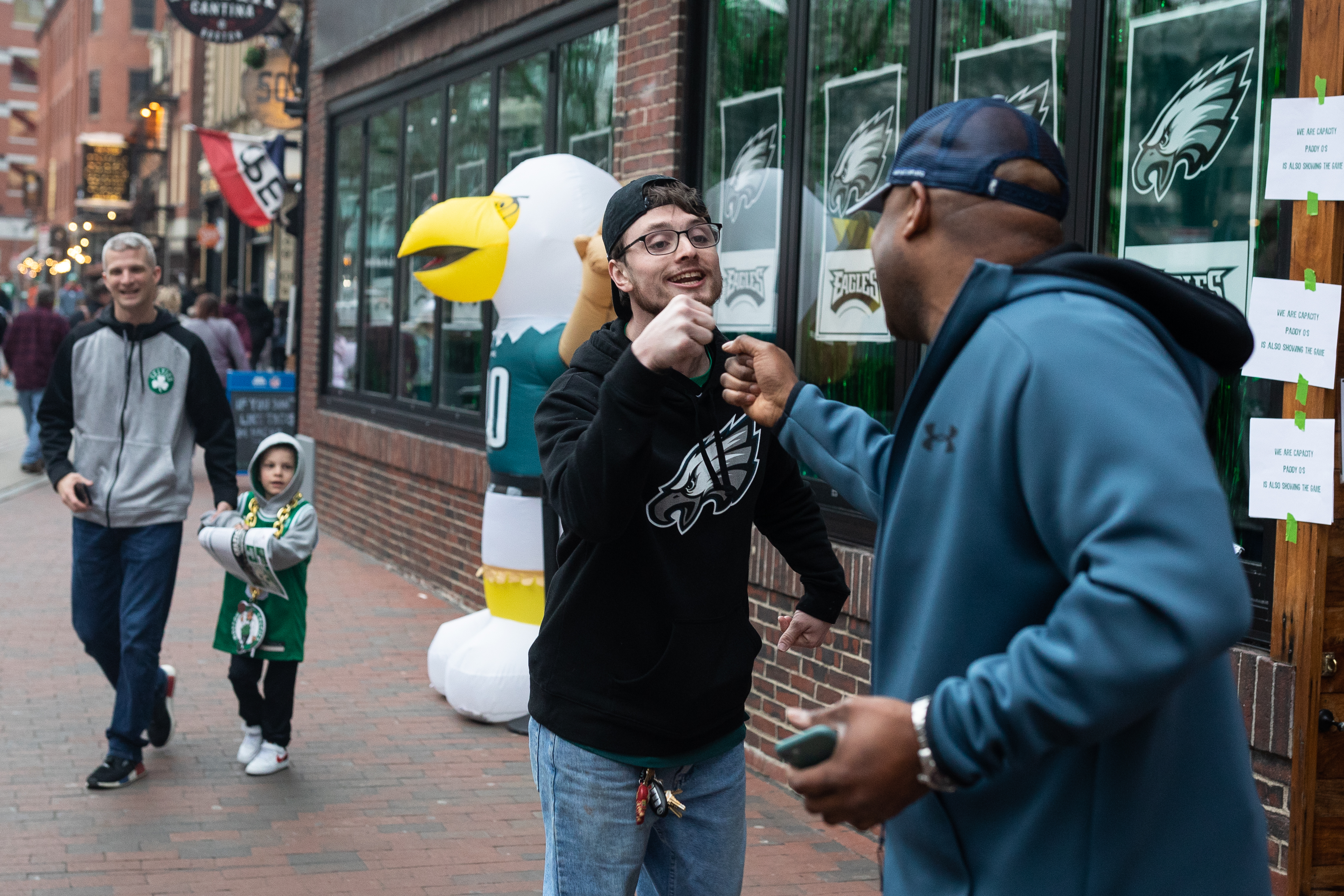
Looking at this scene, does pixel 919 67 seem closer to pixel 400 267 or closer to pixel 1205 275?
pixel 1205 275

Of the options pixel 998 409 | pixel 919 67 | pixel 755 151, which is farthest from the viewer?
pixel 755 151

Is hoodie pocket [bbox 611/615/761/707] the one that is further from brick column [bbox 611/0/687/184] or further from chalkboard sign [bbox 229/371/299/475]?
chalkboard sign [bbox 229/371/299/475]

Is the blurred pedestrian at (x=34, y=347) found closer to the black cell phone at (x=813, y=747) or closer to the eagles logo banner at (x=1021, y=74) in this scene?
the eagles logo banner at (x=1021, y=74)

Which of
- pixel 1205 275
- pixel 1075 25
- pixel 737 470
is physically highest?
pixel 1075 25

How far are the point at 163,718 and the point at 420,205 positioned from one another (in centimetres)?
574

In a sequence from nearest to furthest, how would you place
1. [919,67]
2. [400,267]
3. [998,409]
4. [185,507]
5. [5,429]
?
[998,409], [919,67], [185,507], [400,267], [5,429]

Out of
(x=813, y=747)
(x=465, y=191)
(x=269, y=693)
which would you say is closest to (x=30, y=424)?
(x=465, y=191)

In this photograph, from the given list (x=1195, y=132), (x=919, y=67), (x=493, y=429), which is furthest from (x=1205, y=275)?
(x=493, y=429)

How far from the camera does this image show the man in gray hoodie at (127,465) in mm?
5672

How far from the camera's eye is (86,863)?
4797 mm

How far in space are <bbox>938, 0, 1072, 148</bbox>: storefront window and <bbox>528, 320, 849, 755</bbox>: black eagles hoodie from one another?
2457 millimetres

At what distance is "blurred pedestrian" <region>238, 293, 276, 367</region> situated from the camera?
707 inches

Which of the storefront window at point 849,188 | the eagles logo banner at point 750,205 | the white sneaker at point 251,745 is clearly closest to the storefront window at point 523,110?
the eagles logo banner at point 750,205

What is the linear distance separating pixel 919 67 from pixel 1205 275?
173 cm
